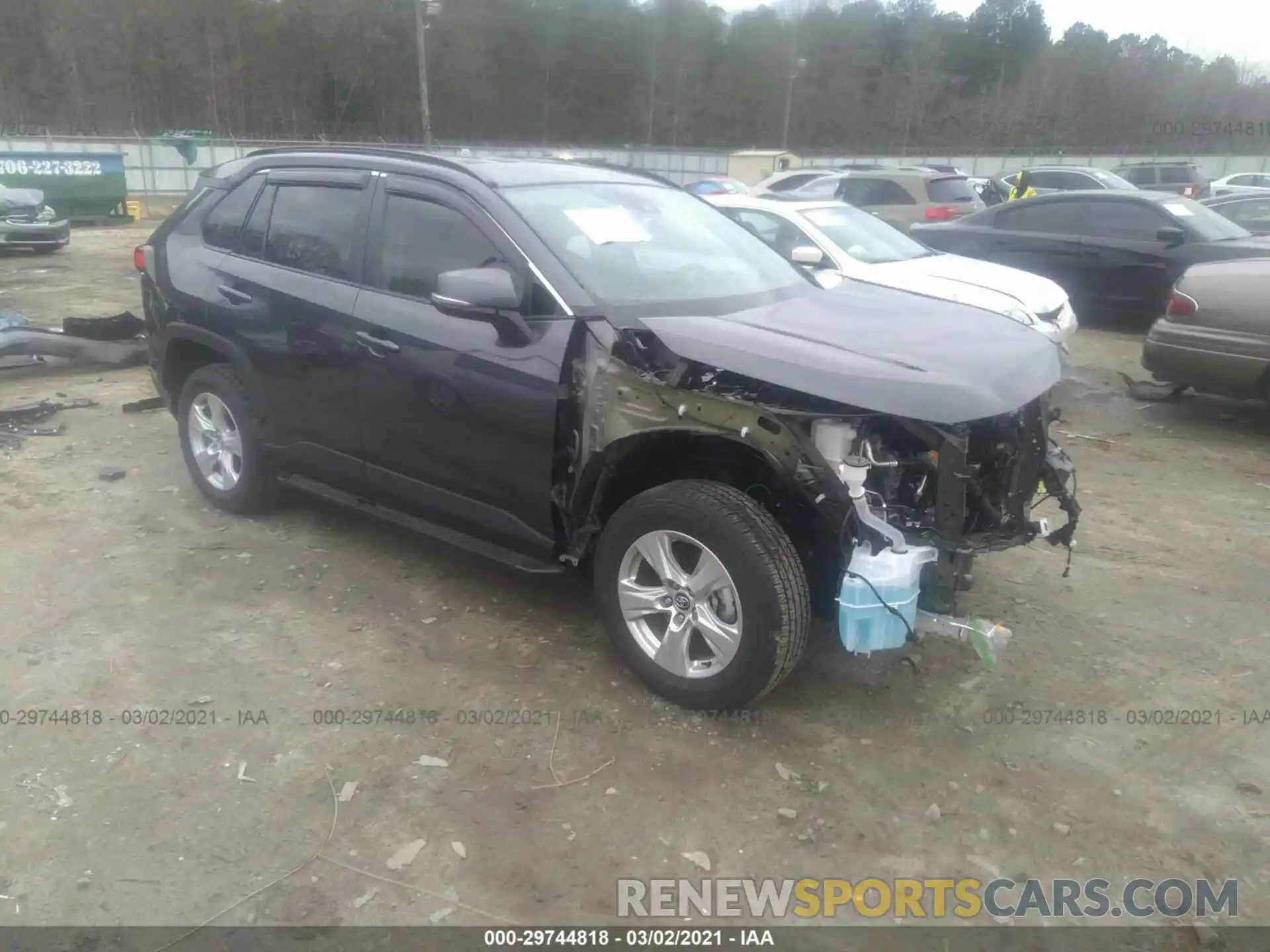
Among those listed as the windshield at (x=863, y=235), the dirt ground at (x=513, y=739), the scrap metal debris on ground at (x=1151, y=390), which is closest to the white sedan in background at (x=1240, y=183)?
the scrap metal debris on ground at (x=1151, y=390)

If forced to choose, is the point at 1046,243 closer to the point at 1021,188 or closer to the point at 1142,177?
the point at 1021,188

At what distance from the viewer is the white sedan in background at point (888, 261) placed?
24.3 feet

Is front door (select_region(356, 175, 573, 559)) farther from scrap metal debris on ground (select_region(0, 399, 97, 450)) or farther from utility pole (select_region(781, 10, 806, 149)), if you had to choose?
utility pole (select_region(781, 10, 806, 149))

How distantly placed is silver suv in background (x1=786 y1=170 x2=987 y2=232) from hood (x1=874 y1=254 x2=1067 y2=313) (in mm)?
5541

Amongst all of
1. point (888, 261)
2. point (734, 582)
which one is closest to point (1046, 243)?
point (888, 261)

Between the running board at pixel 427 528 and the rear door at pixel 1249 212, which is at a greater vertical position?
the rear door at pixel 1249 212

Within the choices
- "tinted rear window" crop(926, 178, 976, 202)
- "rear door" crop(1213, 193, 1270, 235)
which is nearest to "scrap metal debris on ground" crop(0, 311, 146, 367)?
"tinted rear window" crop(926, 178, 976, 202)

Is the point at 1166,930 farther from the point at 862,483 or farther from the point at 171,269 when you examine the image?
the point at 171,269

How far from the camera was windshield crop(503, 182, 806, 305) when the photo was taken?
3.79 meters

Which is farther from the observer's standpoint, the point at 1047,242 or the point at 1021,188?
the point at 1021,188

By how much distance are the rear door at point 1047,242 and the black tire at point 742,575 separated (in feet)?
29.1

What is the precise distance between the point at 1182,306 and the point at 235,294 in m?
6.38

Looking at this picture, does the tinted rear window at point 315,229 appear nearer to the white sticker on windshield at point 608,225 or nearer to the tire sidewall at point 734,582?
the white sticker on windshield at point 608,225

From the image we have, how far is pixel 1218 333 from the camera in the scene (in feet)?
22.6
